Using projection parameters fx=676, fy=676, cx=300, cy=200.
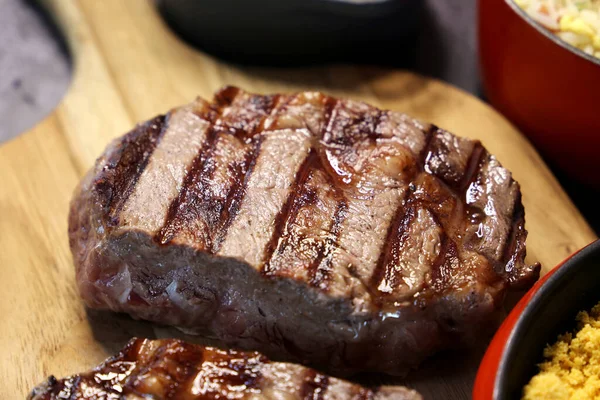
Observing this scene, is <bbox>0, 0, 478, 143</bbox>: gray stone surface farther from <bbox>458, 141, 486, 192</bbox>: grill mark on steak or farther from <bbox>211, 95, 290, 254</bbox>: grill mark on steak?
<bbox>211, 95, 290, 254</bbox>: grill mark on steak

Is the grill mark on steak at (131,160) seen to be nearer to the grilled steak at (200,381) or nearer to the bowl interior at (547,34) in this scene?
the grilled steak at (200,381)

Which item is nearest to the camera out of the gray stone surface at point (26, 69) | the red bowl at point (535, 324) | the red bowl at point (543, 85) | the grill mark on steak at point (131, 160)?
the red bowl at point (535, 324)

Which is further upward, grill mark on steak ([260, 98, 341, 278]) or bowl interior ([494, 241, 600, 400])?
grill mark on steak ([260, 98, 341, 278])

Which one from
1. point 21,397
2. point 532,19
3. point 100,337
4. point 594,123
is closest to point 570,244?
point 594,123

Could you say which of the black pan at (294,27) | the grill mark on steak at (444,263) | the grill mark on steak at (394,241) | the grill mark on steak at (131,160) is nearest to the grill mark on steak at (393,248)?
the grill mark on steak at (394,241)

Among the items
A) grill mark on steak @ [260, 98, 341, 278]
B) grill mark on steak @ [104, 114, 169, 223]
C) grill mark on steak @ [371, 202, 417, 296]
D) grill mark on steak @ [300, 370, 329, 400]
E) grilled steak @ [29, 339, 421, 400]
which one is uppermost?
grill mark on steak @ [104, 114, 169, 223]

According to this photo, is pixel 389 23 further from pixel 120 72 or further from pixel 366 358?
pixel 366 358

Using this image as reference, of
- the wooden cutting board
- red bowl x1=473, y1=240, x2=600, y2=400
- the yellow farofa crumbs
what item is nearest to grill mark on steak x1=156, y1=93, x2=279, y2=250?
the wooden cutting board

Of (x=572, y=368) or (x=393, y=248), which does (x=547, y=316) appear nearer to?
(x=572, y=368)
